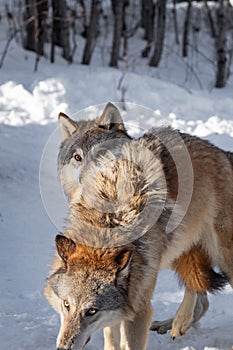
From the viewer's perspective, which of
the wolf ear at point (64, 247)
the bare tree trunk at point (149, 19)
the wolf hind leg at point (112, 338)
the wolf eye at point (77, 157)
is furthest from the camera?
the bare tree trunk at point (149, 19)

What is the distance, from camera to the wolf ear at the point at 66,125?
7695 mm

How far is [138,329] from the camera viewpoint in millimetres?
4805

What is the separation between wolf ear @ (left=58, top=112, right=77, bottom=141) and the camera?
770cm

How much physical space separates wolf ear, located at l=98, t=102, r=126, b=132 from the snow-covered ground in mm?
1079

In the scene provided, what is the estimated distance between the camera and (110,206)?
15.8 feet

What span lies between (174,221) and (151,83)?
28.3ft

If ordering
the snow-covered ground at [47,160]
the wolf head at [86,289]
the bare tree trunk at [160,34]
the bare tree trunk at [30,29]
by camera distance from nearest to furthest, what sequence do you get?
the wolf head at [86,289] < the snow-covered ground at [47,160] < the bare tree trunk at [30,29] < the bare tree trunk at [160,34]

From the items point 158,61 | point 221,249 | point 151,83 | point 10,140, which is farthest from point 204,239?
point 158,61

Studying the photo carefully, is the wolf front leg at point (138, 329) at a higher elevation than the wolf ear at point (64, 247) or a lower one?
lower

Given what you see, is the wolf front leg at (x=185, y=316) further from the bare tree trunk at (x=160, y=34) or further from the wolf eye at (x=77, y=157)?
the bare tree trunk at (x=160, y=34)

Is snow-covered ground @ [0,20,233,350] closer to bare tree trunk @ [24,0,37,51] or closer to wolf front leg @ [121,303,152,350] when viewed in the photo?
bare tree trunk @ [24,0,37,51]

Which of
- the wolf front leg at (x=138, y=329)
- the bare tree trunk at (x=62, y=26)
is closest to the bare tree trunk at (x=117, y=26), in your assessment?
the bare tree trunk at (x=62, y=26)

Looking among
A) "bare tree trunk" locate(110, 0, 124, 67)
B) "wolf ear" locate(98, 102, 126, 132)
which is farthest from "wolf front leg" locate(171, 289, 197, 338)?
"bare tree trunk" locate(110, 0, 124, 67)

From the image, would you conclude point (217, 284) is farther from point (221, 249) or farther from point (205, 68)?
point (205, 68)
